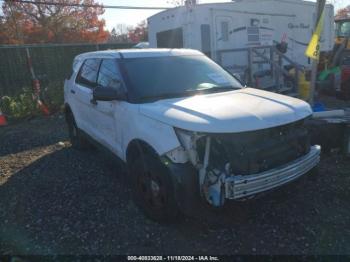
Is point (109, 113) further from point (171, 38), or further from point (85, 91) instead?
point (171, 38)

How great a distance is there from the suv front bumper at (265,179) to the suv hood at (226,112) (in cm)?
41

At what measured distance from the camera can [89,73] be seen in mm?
5180

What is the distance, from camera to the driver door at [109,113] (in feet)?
13.3

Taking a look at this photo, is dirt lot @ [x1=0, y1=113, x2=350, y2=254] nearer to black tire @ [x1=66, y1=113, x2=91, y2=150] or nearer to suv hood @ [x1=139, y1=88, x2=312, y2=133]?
suv hood @ [x1=139, y1=88, x2=312, y2=133]

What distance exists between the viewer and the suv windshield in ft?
12.7

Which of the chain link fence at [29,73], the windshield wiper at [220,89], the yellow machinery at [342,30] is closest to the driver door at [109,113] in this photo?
the windshield wiper at [220,89]

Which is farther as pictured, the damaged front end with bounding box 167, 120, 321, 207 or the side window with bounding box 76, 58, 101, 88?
the side window with bounding box 76, 58, 101, 88

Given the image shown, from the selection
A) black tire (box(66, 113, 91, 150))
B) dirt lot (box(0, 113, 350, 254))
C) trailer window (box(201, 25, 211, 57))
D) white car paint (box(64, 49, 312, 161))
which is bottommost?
dirt lot (box(0, 113, 350, 254))

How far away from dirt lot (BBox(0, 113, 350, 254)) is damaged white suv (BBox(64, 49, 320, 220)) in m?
0.33

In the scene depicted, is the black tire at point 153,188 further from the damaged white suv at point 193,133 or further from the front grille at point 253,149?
the front grille at point 253,149

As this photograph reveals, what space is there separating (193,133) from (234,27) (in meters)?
8.14

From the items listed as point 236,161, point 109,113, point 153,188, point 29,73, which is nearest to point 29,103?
point 29,73

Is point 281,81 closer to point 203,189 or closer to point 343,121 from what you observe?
point 343,121

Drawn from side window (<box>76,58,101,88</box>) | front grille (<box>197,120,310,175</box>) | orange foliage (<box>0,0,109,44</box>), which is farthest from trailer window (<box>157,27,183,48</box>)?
orange foliage (<box>0,0,109,44</box>)
